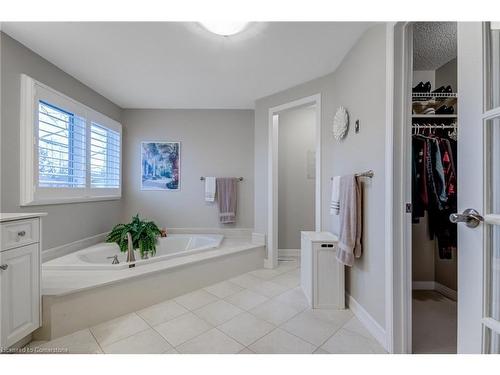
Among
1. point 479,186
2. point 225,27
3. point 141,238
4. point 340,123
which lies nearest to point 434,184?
point 340,123

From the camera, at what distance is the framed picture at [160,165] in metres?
3.19

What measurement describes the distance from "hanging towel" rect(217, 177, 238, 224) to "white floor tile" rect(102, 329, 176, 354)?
186 cm

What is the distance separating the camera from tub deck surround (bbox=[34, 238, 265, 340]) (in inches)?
56.2

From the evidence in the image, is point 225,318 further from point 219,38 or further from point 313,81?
point 313,81

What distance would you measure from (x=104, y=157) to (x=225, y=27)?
2.28 meters

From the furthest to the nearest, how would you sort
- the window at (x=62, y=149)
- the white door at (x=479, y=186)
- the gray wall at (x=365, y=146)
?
the window at (x=62, y=149), the gray wall at (x=365, y=146), the white door at (x=479, y=186)

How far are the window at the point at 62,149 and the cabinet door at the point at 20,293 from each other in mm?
762

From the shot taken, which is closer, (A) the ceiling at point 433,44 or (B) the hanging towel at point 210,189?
(A) the ceiling at point 433,44

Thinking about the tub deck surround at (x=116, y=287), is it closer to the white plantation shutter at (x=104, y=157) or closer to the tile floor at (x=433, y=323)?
the white plantation shutter at (x=104, y=157)

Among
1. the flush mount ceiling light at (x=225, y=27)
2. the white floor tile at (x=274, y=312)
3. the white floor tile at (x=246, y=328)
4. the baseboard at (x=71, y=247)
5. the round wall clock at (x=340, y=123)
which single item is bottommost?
the white floor tile at (x=274, y=312)

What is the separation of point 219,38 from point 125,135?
2.29 metres

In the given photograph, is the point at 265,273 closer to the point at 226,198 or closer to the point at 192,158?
the point at 226,198

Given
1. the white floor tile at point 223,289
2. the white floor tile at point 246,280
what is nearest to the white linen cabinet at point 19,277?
the white floor tile at point 223,289
